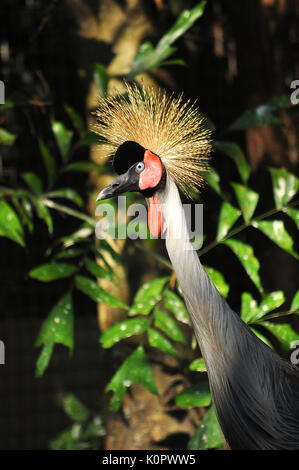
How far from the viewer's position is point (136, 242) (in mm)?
1737

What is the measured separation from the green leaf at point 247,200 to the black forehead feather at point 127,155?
56cm

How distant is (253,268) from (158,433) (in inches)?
23.9

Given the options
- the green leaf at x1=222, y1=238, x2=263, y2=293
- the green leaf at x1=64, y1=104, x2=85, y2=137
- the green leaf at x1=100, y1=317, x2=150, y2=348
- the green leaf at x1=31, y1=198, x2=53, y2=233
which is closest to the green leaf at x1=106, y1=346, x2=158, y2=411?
the green leaf at x1=100, y1=317, x2=150, y2=348

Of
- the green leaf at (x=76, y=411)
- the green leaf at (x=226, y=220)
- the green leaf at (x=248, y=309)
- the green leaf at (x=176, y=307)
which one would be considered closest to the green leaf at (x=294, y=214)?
the green leaf at (x=226, y=220)

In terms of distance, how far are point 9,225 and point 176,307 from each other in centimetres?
50

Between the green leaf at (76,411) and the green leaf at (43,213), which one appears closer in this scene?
the green leaf at (43,213)

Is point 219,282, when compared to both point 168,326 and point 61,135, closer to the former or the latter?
point 168,326

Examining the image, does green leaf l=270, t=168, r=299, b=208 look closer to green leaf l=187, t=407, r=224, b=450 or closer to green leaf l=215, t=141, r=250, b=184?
Answer: green leaf l=215, t=141, r=250, b=184

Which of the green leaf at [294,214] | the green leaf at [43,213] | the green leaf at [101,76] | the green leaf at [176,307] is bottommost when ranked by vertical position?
the green leaf at [176,307]

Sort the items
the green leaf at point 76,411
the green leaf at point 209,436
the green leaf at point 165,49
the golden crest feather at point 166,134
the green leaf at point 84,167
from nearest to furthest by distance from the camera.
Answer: the golden crest feather at point 166,134, the green leaf at point 209,436, the green leaf at point 165,49, the green leaf at point 84,167, the green leaf at point 76,411

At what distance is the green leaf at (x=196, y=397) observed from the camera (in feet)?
4.62

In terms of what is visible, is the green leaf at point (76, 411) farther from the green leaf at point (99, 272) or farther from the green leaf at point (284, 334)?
the green leaf at point (284, 334)

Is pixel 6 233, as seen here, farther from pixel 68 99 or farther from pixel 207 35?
pixel 207 35

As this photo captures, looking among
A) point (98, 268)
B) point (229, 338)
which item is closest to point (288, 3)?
point (98, 268)
